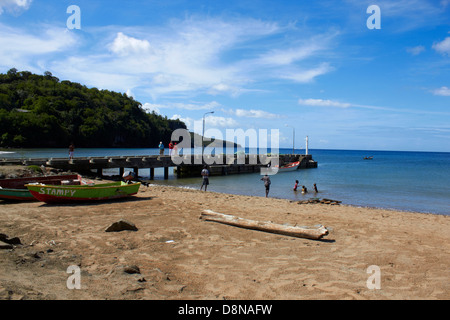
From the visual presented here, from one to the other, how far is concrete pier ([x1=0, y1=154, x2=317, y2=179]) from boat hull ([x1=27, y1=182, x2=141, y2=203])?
13.8m

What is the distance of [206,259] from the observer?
7062 millimetres

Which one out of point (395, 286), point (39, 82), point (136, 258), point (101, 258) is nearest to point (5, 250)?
point (101, 258)

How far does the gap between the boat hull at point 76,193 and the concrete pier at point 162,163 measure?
45.2ft

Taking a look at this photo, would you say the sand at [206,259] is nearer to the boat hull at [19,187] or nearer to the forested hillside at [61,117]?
the boat hull at [19,187]

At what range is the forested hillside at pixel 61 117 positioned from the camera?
79.8 meters

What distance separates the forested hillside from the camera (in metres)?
79.8

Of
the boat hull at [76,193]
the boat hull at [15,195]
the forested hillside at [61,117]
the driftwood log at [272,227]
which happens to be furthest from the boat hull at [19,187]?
the forested hillside at [61,117]

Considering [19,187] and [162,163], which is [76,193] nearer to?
[19,187]

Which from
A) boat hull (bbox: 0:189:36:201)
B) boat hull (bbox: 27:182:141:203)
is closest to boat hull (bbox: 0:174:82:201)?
boat hull (bbox: 0:189:36:201)

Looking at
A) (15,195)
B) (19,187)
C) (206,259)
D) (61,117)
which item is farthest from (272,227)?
(61,117)

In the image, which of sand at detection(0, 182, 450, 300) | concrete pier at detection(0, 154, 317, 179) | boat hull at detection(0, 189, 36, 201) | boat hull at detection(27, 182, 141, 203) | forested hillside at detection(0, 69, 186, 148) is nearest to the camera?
sand at detection(0, 182, 450, 300)

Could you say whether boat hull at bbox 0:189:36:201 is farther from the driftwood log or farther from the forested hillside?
the forested hillside
